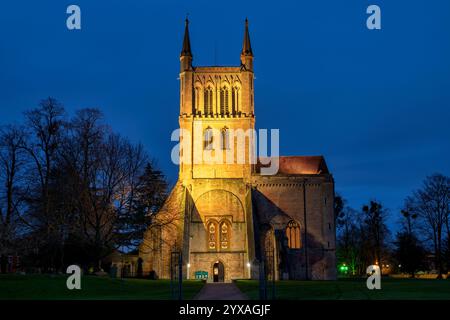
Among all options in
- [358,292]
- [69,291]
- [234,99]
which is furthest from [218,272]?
[358,292]

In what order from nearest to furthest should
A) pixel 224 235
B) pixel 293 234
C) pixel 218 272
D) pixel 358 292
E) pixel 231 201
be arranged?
pixel 358 292, pixel 218 272, pixel 224 235, pixel 231 201, pixel 293 234

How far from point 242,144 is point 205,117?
15.3 feet

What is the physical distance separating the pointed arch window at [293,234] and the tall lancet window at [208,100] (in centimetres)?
1396

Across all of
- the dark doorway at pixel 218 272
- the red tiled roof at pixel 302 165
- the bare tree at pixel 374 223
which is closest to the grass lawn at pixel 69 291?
the dark doorway at pixel 218 272

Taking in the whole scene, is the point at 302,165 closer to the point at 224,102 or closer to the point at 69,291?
the point at 224,102

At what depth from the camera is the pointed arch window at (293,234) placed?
6247 centimetres

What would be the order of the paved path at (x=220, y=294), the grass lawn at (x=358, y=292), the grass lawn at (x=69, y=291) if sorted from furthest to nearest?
1. the paved path at (x=220, y=294)
2. the grass lawn at (x=69, y=291)
3. the grass lawn at (x=358, y=292)

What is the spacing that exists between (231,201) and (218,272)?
695 cm

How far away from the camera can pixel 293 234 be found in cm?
6278

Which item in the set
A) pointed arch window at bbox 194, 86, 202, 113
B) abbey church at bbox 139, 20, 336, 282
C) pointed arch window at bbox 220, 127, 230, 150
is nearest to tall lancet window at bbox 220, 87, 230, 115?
abbey church at bbox 139, 20, 336, 282

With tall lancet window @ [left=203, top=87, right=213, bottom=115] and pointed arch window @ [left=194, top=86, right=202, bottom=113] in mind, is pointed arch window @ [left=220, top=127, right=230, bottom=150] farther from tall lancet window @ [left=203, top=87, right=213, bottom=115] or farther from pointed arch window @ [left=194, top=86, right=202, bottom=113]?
pointed arch window @ [left=194, top=86, right=202, bottom=113]

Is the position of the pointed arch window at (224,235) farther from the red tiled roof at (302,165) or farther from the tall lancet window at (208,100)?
the tall lancet window at (208,100)
